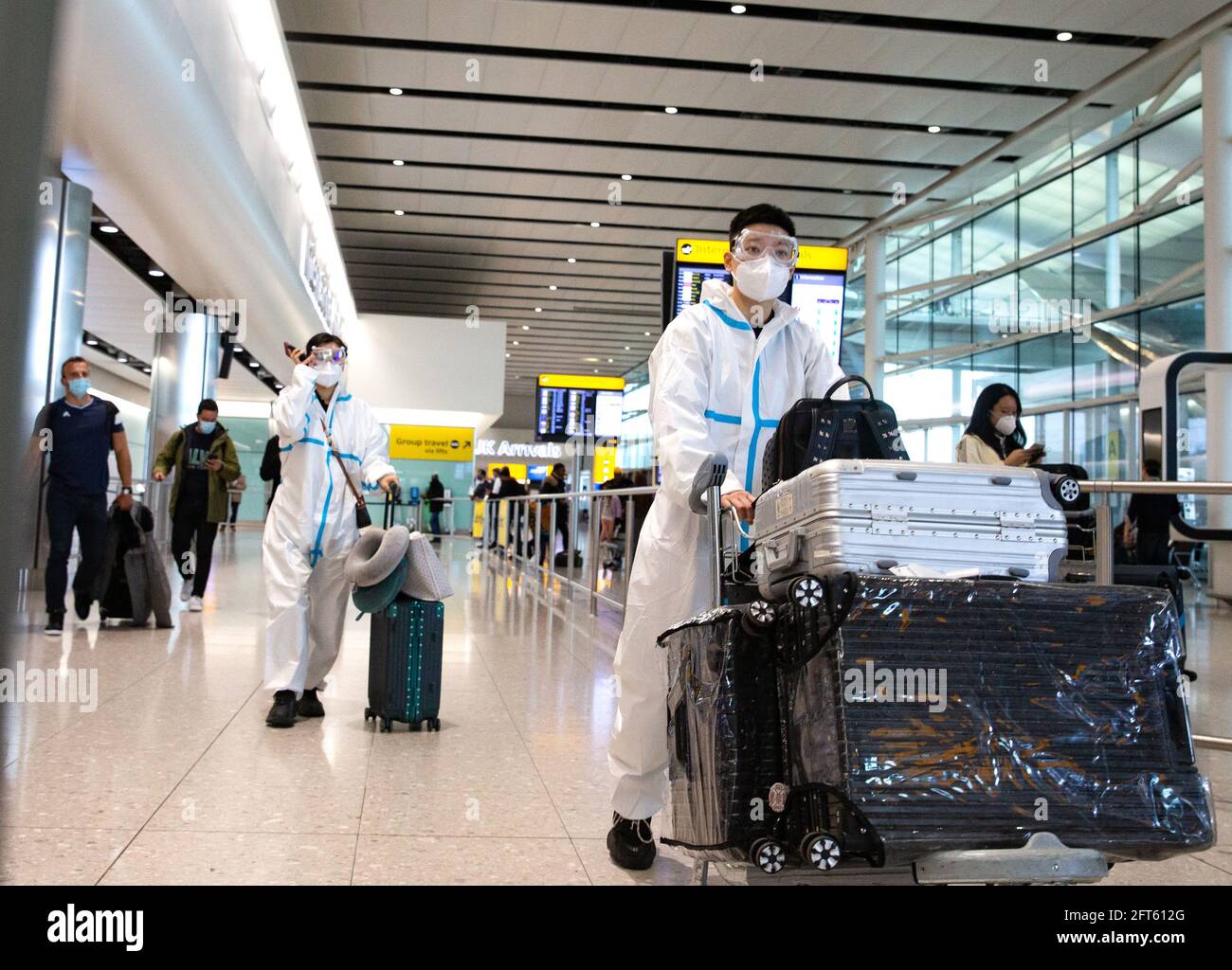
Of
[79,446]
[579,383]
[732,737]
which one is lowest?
[732,737]

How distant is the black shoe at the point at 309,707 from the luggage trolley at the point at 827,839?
3134mm

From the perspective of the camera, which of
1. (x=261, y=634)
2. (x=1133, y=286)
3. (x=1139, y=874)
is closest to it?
(x=1139, y=874)

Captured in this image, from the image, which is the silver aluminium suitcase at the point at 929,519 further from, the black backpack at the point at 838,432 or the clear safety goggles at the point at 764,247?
the clear safety goggles at the point at 764,247

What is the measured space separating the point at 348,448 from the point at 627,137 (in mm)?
10217

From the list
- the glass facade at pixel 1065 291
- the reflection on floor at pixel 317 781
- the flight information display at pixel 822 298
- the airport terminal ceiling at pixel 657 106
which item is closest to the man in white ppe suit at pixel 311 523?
the reflection on floor at pixel 317 781

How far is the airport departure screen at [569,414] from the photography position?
16203 mm

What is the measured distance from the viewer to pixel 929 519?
1930 millimetres

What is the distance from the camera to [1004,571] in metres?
1.93

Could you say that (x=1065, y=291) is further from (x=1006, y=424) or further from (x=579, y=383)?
(x=1006, y=424)

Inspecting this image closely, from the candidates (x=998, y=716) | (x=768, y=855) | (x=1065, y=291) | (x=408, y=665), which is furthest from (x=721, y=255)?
(x=1065, y=291)

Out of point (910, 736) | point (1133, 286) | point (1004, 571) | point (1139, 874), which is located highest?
point (1133, 286)

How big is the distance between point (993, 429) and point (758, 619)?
145 inches
